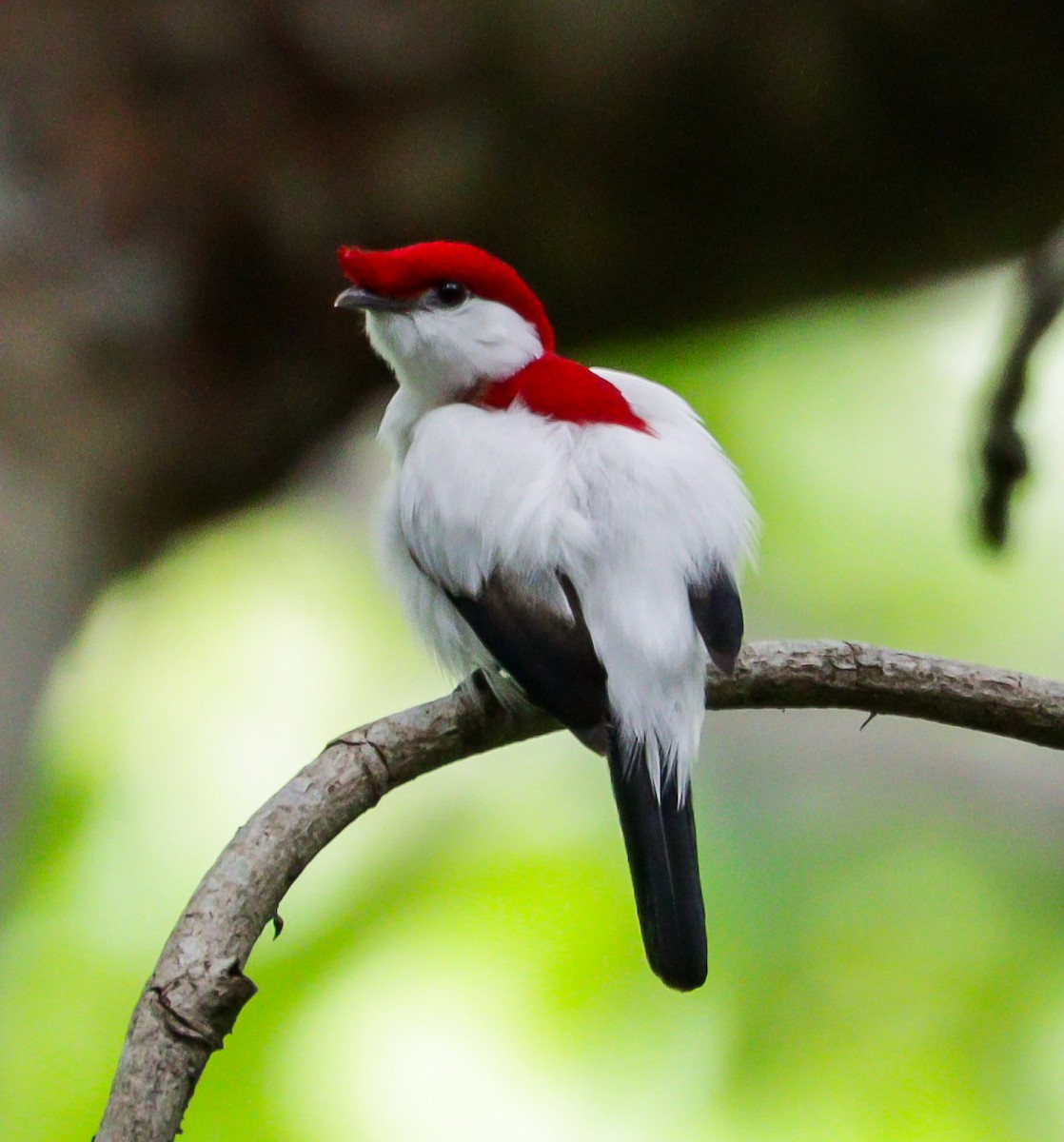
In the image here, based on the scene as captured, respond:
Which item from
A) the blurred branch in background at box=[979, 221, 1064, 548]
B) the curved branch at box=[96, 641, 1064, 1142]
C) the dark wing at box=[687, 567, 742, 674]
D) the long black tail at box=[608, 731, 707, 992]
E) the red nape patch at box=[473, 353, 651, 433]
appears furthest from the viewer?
the blurred branch in background at box=[979, 221, 1064, 548]

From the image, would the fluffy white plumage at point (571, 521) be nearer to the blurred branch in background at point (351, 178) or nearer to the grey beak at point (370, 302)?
the grey beak at point (370, 302)

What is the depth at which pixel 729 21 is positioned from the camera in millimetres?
2047

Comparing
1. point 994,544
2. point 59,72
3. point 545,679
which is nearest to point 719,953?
point 994,544

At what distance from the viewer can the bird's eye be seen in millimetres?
1881

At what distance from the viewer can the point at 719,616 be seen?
1561 millimetres

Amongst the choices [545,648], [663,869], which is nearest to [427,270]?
[545,648]

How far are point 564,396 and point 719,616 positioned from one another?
15.6 inches

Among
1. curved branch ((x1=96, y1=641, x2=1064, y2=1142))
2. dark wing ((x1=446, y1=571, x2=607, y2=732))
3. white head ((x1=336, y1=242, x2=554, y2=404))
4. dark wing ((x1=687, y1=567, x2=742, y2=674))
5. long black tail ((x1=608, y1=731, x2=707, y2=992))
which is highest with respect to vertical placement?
white head ((x1=336, y1=242, x2=554, y2=404))

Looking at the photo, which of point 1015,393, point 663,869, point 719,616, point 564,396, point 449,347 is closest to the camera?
point 663,869

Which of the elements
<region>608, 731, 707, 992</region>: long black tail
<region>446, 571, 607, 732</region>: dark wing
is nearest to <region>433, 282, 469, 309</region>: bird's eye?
<region>446, 571, 607, 732</region>: dark wing

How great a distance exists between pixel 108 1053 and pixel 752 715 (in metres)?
1.49

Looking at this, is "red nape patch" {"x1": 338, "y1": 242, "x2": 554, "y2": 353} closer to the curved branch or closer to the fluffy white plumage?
the fluffy white plumage

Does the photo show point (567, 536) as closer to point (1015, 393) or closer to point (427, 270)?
point (427, 270)

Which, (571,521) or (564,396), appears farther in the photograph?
(564,396)
